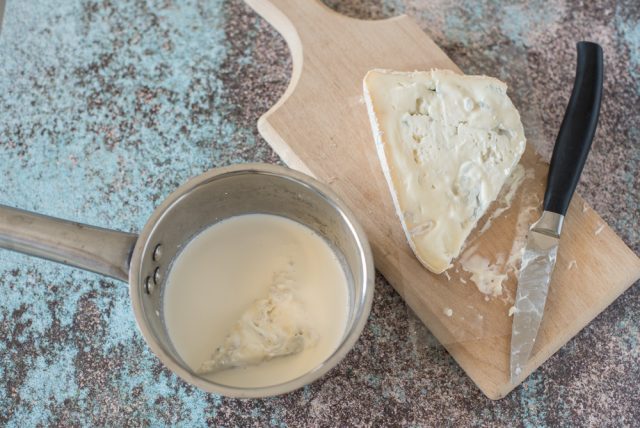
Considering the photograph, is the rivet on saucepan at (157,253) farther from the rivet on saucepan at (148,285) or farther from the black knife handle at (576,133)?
the black knife handle at (576,133)

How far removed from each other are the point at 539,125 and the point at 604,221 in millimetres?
252

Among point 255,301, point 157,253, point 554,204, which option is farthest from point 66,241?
point 554,204

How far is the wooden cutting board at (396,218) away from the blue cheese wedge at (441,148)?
5 cm

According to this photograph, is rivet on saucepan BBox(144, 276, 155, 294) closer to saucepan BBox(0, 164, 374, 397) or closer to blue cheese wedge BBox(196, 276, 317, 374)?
saucepan BBox(0, 164, 374, 397)

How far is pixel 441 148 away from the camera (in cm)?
123

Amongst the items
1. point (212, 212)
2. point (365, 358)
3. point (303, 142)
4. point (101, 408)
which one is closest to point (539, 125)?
point (303, 142)

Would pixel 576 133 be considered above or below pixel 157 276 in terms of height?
above

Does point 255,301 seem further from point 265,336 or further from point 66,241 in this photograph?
point 66,241

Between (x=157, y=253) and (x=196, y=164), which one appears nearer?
(x=157, y=253)

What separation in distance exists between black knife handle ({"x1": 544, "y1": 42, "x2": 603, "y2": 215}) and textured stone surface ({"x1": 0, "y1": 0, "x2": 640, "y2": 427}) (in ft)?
0.37

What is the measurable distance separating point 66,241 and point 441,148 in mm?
678

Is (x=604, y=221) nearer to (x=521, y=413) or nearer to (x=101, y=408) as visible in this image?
(x=521, y=413)

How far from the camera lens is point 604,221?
1.28 m

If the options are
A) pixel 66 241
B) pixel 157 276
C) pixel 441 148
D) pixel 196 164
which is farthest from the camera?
pixel 196 164
